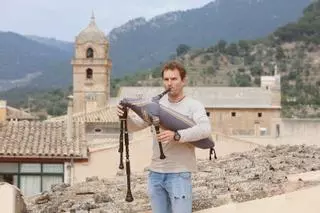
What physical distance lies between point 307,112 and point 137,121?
7677 centimetres

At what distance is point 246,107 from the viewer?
6419cm

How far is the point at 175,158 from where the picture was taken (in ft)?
20.3

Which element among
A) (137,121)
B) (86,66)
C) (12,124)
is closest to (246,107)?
(86,66)

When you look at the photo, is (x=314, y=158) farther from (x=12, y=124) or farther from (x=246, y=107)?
(x=246, y=107)

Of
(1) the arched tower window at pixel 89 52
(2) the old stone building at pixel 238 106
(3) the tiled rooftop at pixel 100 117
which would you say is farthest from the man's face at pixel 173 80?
(1) the arched tower window at pixel 89 52

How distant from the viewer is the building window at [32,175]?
19.5 metres

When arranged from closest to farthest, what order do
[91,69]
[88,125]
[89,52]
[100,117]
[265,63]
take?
1. [88,125]
2. [100,117]
3. [91,69]
4. [89,52]
5. [265,63]

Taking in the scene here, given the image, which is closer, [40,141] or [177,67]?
[177,67]

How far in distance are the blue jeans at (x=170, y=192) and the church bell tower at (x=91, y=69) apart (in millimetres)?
65262

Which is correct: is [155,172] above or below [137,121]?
below

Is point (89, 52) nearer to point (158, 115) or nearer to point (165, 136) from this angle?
point (158, 115)

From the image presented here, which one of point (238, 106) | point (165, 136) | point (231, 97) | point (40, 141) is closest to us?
point (165, 136)

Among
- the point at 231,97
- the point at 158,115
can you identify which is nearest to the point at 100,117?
the point at 231,97

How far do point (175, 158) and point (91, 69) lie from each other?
220 ft
